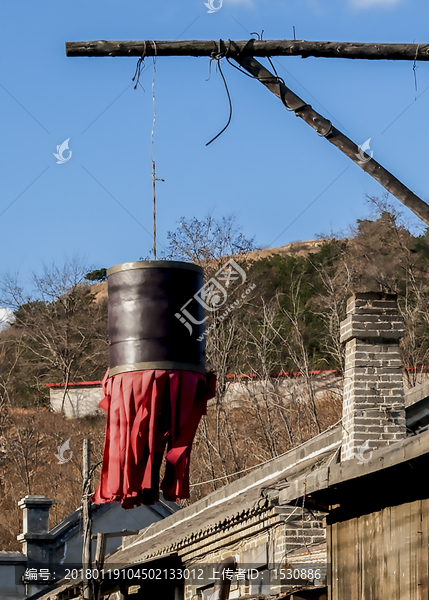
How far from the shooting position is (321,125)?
727 centimetres

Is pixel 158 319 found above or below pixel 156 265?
below

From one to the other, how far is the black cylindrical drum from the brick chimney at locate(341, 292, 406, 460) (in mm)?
2952

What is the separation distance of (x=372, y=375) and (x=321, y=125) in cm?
605

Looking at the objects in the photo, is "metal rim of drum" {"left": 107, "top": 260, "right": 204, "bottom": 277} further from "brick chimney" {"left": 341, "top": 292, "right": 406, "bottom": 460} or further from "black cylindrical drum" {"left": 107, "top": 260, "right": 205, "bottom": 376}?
"brick chimney" {"left": 341, "top": 292, "right": 406, "bottom": 460}

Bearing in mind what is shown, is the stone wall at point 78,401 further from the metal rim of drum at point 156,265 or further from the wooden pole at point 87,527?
the metal rim of drum at point 156,265

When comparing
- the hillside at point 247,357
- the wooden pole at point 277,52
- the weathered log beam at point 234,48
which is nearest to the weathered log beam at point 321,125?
the wooden pole at point 277,52

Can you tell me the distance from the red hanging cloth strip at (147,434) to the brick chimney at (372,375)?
3.04 meters

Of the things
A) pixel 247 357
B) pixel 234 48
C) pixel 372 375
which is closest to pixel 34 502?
pixel 372 375

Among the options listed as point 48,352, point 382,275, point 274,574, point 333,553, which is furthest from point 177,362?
point 48,352

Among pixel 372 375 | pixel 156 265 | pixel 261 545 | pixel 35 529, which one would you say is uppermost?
Answer: pixel 156 265

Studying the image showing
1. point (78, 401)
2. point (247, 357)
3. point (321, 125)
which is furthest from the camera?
point (78, 401)

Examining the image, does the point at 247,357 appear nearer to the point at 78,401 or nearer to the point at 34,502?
the point at 78,401

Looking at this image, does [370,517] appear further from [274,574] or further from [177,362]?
[274,574]

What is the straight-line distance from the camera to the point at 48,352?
54.5 meters
